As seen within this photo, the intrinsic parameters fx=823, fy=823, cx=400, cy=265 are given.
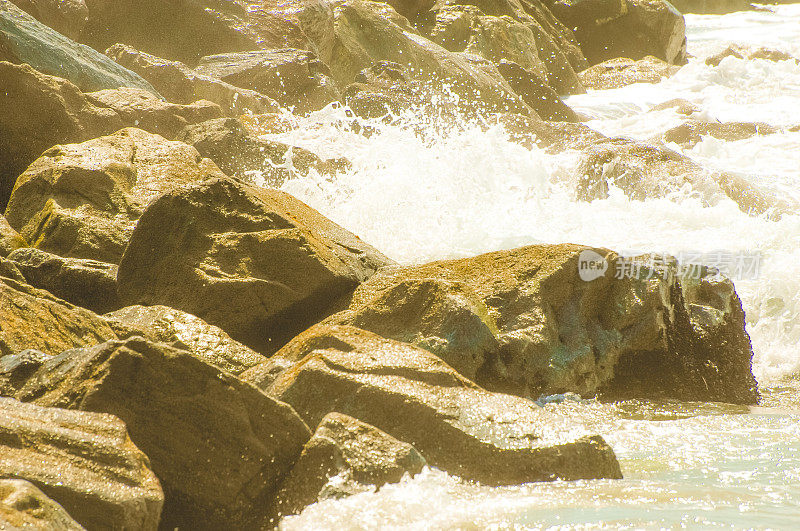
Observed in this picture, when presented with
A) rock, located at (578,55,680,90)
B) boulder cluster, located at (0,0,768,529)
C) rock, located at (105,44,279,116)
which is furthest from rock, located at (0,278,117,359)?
rock, located at (578,55,680,90)

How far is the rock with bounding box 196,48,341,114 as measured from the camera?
11.4 m

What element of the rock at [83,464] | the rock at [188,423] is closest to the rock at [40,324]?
the rock at [188,423]

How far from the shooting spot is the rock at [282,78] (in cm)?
1137

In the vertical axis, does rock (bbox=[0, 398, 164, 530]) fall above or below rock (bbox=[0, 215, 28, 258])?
above

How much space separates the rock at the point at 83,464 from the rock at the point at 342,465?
436mm

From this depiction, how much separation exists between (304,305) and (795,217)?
5.72 m

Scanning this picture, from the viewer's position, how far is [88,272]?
4.26 metres

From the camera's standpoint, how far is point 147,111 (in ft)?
25.3

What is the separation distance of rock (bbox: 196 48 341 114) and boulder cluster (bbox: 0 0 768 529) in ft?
9.21

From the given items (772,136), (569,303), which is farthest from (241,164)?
(772,136)

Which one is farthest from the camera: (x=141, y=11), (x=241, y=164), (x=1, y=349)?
(x=141, y=11)

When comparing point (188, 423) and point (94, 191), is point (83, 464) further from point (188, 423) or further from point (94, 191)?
point (94, 191)

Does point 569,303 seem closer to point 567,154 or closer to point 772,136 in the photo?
point 567,154

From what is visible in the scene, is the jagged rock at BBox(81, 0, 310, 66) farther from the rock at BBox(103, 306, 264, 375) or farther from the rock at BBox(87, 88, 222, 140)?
the rock at BBox(103, 306, 264, 375)
